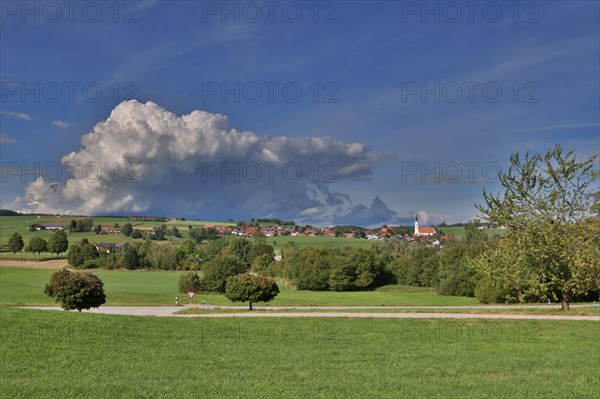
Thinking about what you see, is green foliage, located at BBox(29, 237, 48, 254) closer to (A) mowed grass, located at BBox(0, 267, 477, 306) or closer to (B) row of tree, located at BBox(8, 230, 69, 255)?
(B) row of tree, located at BBox(8, 230, 69, 255)

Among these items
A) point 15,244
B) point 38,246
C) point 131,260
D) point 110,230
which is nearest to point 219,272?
point 131,260

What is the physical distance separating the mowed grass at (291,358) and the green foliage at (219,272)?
48719mm

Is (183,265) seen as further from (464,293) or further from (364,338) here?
(364,338)

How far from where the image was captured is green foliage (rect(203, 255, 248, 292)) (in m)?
75.6

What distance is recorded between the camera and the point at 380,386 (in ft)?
40.5

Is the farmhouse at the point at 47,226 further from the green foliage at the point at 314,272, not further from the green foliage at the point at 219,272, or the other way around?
the green foliage at the point at 219,272

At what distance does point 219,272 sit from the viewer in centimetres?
7575

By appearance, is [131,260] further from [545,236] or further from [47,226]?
[545,236]

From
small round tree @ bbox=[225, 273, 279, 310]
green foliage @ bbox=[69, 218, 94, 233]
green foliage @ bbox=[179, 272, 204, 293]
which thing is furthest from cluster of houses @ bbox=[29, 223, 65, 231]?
small round tree @ bbox=[225, 273, 279, 310]

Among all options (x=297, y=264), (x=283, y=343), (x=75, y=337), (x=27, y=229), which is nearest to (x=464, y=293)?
(x=297, y=264)

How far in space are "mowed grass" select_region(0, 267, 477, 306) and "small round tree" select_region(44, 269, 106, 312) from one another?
1758 centimetres

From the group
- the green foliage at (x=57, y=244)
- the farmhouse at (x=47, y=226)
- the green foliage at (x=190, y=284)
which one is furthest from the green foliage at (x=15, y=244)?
the green foliage at (x=190, y=284)

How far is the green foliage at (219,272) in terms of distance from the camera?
2977 inches

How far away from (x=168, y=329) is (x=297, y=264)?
67.6m
